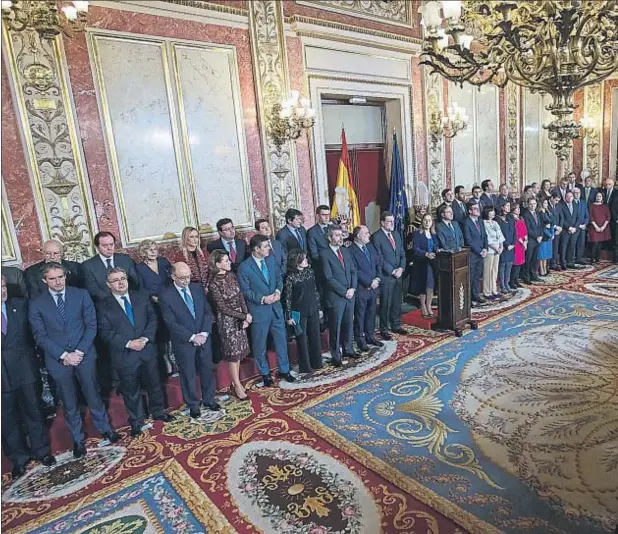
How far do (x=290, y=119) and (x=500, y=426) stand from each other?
4.51m

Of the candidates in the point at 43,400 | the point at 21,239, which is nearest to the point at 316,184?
the point at 21,239

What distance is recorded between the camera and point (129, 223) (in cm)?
539

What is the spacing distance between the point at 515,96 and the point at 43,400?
10615 mm

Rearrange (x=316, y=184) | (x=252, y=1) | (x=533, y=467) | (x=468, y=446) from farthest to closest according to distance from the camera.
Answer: (x=316, y=184) → (x=252, y=1) → (x=468, y=446) → (x=533, y=467)

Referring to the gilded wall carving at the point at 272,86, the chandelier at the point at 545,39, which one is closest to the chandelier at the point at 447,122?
the gilded wall carving at the point at 272,86

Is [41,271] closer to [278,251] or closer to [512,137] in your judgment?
[278,251]

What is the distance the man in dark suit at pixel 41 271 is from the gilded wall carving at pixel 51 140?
295mm

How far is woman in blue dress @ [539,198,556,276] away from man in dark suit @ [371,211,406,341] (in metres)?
3.65

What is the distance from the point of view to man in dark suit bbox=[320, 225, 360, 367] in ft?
17.0

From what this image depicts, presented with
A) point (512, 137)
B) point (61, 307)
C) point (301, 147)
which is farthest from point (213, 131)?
point (512, 137)

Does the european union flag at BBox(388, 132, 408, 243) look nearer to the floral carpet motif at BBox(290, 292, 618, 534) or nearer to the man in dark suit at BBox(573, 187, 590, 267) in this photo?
the floral carpet motif at BBox(290, 292, 618, 534)

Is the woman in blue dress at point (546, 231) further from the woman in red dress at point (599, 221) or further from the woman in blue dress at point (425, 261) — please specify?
the woman in blue dress at point (425, 261)

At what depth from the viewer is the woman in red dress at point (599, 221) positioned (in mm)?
9070

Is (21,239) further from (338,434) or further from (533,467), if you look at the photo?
(533,467)
